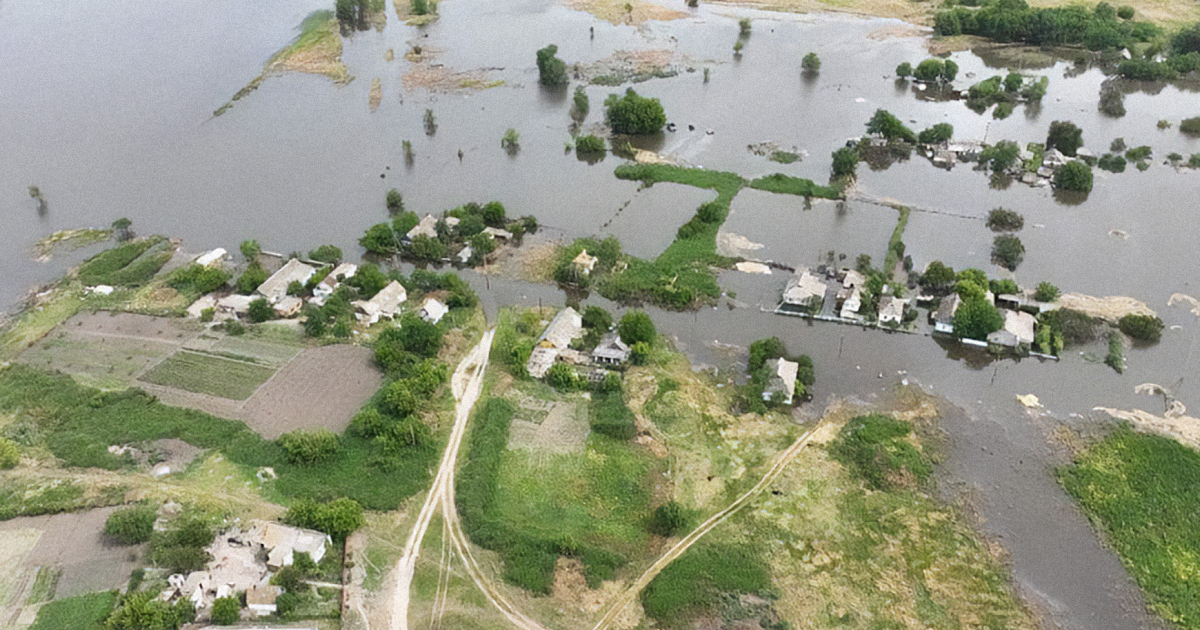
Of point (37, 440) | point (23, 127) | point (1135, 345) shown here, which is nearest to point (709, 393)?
point (1135, 345)

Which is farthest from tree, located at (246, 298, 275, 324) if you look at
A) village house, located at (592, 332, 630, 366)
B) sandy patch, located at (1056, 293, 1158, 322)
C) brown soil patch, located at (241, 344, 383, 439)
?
sandy patch, located at (1056, 293, 1158, 322)

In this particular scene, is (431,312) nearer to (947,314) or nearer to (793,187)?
(947,314)

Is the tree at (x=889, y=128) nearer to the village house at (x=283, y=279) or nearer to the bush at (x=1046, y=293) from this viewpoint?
the bush at (x=1046, y=293)

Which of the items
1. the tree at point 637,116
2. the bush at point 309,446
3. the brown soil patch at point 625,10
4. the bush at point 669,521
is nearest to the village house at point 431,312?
the bush at point 309,446

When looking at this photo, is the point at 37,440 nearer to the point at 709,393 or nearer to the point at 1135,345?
the point at 709,393

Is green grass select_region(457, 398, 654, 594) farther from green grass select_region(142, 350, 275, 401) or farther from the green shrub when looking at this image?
green grass select_region(142, 350, 275, 401)

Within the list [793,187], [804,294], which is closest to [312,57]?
[793,187]
